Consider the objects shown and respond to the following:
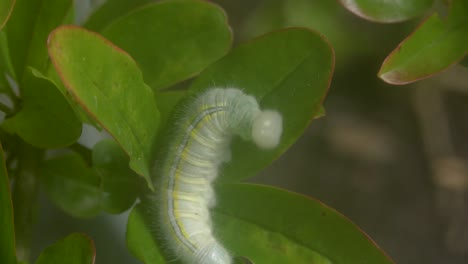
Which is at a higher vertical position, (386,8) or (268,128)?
(386,8)

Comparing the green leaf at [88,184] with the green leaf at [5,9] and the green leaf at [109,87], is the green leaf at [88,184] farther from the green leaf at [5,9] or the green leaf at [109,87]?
the green leaf at [5,9]

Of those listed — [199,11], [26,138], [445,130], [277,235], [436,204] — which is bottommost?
[436,204]

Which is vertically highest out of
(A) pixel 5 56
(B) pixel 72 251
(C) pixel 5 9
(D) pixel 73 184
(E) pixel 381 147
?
(C) pixel 5 9

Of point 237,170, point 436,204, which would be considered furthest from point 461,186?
point 237,170

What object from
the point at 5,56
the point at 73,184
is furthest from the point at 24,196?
the point at 5,56

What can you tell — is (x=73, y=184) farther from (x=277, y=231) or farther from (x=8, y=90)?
(x=277, y=231)

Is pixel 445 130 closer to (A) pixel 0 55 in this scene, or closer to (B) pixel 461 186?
(B) pixel 461 186
